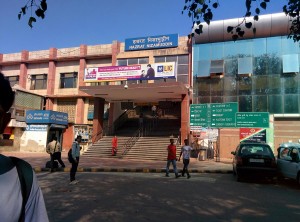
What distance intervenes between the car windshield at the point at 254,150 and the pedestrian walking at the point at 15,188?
491 inches

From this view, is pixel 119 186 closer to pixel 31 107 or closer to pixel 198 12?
pixel 198 12

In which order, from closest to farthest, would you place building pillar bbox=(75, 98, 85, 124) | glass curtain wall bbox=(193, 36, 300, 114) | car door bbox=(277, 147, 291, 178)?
car door bbox=(277, 147, 291, 178) → glass curtain wall bbox=(193, 36, 300, 114) → building pillar bbox=(75, 98, 85, 124)

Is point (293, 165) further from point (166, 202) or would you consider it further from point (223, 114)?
point (223, 114)

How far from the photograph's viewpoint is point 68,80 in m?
36.2

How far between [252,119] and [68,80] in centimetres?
2149

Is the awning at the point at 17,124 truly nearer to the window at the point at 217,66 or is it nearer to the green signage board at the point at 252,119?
the window at the point at 217,66

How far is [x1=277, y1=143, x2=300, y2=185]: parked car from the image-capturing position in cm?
1157

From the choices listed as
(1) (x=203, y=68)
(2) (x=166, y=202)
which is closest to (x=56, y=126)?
(1) (x=203, y=68)

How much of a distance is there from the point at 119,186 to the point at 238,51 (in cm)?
2175

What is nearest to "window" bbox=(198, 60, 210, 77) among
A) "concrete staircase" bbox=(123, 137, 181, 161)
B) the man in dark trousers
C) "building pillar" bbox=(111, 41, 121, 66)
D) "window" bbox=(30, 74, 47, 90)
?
the man in dark trousers

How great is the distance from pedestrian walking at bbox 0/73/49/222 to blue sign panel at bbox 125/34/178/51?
29.6 metres

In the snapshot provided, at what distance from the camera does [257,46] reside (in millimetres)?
28266

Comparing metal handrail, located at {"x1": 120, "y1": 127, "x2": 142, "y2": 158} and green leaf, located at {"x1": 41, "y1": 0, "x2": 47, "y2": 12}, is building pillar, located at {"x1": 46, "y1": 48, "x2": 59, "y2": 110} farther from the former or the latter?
green leaf, located at {"x1": 41, "y1": 0, "x2": 47, "y2": 12}

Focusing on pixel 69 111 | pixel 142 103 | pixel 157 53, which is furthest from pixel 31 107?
pixel 157 53
